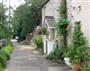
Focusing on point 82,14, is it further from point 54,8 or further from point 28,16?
point 28,16

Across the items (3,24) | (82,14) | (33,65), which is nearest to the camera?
(82,14)

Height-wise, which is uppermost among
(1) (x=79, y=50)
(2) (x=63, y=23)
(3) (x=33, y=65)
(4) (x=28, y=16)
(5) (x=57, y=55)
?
(4) (x=28, y=16)

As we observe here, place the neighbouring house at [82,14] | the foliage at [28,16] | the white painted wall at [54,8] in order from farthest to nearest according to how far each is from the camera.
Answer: the foliage at [28,16]
the white painted wall at [54,8]
the neighbouring house at [82,14]

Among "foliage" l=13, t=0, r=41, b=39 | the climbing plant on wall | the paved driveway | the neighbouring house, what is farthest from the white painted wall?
"foliage" l=13, t=0, r=41, b=39

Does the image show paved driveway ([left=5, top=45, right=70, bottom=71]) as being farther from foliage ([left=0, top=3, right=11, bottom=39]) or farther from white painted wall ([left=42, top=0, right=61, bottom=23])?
foliage ([left=0, top=3, right=11, bottom=39])

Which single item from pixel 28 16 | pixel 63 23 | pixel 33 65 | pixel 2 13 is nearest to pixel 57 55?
pixel 63 23

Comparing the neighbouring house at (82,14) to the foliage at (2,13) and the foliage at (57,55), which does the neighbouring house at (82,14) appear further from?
the foliage at (2,13)

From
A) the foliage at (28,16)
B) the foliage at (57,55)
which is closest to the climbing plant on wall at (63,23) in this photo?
the foliage at (57,55)

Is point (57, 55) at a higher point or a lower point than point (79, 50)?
lower

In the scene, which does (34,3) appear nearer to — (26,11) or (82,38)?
(26,11)

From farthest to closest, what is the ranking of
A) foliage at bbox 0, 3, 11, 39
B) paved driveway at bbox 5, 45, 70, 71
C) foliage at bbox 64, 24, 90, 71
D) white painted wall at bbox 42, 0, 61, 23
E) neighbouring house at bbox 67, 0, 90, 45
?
foliage at bbox 0, 3, 11, 39
white painted wall at bbox 42, 0, 61, 23
paved driveway at bbox 5, 45, 70, 71
neighbouring house at bbox 67, 0, 90, 45
foliage at bbox 64, 24, 90, 71

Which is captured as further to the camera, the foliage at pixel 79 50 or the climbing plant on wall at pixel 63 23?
the climbing plant on wall at pixel 63 23

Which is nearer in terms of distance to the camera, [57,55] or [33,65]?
[33,65]

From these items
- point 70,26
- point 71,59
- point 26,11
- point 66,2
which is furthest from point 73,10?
point 26,11
